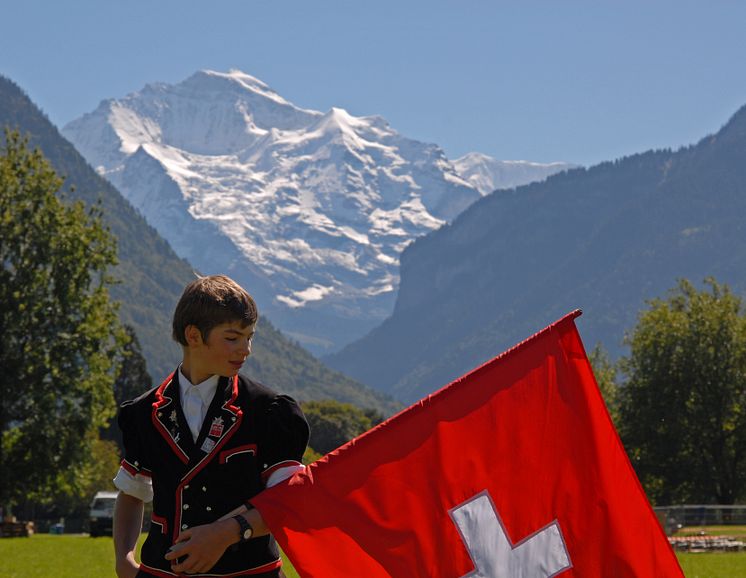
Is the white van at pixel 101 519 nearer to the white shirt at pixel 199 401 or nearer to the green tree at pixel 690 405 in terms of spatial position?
the green tree at pixel 690 405

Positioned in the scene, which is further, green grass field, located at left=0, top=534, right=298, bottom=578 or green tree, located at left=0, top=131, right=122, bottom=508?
→ green tree, located at left=0, top=131, right=122, bottom=508

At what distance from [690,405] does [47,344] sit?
112 ft

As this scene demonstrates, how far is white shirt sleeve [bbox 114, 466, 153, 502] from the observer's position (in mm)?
5008

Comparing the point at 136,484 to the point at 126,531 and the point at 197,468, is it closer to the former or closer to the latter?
the point at 126,531

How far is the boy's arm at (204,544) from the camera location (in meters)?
4.60

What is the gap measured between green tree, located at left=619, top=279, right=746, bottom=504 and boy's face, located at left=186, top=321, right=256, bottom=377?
208 feet

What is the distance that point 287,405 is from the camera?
4922 mm

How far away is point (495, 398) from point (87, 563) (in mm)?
23737

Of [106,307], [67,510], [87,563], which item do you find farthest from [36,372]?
[67,510]

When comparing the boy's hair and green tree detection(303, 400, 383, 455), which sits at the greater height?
green tree detection(303, 400, 383, 455)

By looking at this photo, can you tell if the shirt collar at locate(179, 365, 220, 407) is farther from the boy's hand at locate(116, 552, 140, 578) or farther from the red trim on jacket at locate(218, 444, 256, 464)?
the boy's hand at locate(116, 552, 140, 578)

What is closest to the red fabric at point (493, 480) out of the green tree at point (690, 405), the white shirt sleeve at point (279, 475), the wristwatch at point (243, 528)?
the white shirt sleeve at point (279, 475)

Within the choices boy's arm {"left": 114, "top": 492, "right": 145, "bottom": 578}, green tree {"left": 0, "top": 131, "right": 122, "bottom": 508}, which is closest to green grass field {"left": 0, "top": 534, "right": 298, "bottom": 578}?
green tree {"left": 0, "top": 131, "right": 122, "bottom": 508}

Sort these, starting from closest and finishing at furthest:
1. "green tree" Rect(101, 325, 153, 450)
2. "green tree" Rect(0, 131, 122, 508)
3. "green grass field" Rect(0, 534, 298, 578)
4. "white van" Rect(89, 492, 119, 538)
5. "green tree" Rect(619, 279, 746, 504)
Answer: "green grass field" Rect(0, 534, 298, 578), "green tree" Rect(0, 131, 122, 508), "white van" Rect(89, 492, 119, 538), "green tree" Rect(619, 279, 746, 504), "green tree" Rect(101, 325, 153, 450)
